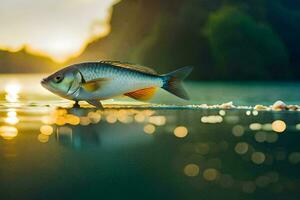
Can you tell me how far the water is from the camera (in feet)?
11.8

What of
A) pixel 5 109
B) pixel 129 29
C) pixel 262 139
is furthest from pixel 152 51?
pixel 262 139

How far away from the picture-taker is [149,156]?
4.59m

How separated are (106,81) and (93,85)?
187mm

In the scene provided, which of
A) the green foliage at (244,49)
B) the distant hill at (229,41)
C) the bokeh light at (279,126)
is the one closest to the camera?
the bokeh light at (279,126)

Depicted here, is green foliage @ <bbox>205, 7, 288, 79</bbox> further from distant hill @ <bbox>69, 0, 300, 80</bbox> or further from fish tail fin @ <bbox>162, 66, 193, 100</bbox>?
fish tail fin @ <bbox>162, 66, 193, 100</bbox>

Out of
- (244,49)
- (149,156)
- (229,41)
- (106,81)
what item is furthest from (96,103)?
(229,41)

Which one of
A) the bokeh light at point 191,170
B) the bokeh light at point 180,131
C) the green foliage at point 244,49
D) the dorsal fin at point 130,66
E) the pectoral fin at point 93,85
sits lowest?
the bokeh light at point 191,170

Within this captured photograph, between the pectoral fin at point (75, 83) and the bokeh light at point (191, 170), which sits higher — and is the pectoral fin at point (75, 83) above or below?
above

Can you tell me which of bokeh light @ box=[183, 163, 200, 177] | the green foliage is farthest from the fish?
the green foliage

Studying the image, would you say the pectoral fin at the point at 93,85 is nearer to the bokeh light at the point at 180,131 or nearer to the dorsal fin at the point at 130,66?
the dorsal fin at the point at 130,66

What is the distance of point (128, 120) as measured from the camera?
23.1 ft

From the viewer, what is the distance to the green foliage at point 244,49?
138 ft

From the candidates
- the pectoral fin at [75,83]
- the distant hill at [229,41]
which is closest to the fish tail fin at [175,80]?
the pectoral fin at [75,83]

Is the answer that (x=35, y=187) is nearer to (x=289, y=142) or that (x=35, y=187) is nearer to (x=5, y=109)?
(x=289, y=142)
